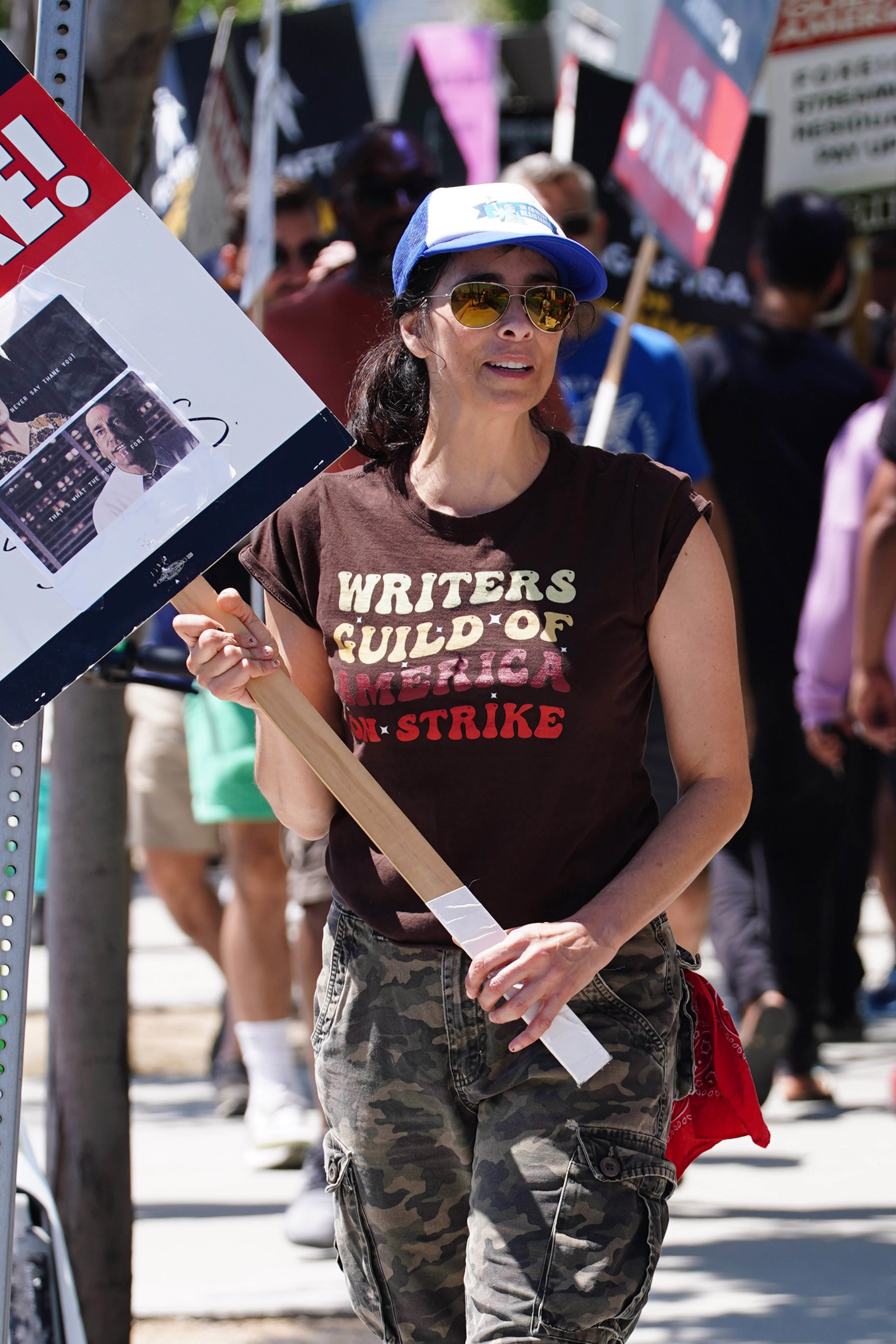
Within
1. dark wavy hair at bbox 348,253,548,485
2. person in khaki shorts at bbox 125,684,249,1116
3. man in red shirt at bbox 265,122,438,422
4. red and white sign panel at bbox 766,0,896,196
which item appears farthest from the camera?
red and white sign panel at bbox 766,0,896,196

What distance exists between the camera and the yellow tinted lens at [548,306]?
2637 mm

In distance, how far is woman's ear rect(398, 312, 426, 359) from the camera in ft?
9.20

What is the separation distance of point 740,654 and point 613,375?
183 centimetres

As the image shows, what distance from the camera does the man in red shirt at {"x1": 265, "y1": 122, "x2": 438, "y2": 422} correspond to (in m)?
4.63

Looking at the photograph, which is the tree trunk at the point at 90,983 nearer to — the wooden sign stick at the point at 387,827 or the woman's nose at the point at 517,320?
the wooden sign stick at the point at 387,827

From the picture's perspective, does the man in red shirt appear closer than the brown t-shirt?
No

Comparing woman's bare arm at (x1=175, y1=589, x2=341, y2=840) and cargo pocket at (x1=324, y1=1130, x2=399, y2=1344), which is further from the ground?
woman's bare arm at (x1=175, y1=589, x2=341, y2=840)

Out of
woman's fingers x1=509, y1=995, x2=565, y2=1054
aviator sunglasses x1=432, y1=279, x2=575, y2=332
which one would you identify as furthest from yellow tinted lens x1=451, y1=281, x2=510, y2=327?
woman's fingers x1=509, y1=995, x2=565, y2=1054

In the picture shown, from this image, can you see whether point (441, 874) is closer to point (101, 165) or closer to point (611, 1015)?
point (611, 1015)

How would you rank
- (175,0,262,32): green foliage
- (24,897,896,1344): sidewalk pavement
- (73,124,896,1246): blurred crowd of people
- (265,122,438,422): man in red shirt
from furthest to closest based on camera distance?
(175,0,262,32): green foliage, (73,124,896,1246): blurred crowd of people, (265,122,438,422): man in red shirt, (24,897,896,1344): sidewalk pavement

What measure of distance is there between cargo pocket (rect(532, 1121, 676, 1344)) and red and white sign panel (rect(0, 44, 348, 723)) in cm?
93

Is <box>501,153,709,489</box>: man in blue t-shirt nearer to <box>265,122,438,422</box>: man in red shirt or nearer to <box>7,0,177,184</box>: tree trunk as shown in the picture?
<box>265,122,438,422</box>: man in red shirt

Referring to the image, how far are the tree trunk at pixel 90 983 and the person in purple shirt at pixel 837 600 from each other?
2.54 meters

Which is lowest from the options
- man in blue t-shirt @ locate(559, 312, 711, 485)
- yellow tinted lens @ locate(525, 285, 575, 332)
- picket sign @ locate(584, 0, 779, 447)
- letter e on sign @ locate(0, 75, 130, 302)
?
man in blue t-shirt @ locate(559, 312, 711, 485)
